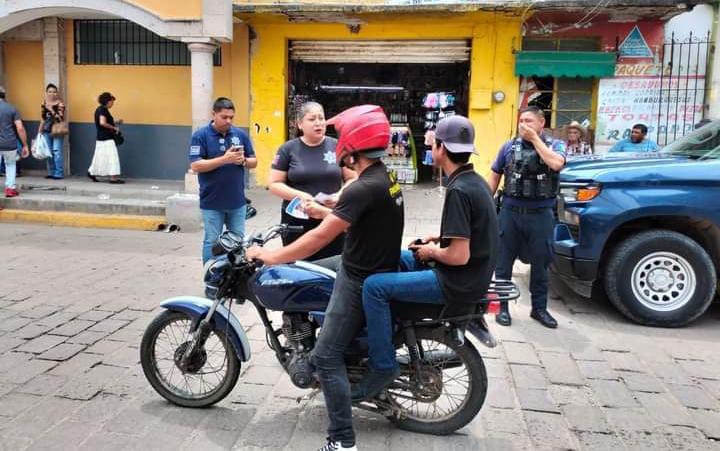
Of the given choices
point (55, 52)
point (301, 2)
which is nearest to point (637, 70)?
point (301, 2)

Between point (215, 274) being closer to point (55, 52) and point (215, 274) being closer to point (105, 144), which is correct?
Answer: point (105, 144)

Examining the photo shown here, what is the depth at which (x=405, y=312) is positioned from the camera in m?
3.32

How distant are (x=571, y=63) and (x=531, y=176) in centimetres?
661

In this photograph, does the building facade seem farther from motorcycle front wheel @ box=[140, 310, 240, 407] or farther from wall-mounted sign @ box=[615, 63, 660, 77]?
motorcycle front wheel @ box=[140, 310, 240, 407]

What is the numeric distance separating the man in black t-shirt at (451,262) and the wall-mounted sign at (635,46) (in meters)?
9.17

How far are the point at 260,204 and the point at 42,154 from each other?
448 centimetres

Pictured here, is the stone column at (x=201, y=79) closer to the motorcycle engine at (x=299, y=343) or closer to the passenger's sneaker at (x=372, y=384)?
the motorcycle engine at (x=299, y=343)

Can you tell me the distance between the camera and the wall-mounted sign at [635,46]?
11.1 m

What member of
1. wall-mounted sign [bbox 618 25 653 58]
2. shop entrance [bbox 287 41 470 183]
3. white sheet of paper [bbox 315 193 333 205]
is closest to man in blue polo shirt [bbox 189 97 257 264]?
white sheet of paper [bbox 315 193 333 205]

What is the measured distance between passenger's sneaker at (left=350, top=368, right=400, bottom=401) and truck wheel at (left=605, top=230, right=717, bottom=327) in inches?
120

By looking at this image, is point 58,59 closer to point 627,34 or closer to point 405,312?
point 627,34

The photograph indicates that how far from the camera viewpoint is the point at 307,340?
140 inches

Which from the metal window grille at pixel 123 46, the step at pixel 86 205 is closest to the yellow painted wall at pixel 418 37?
the metal window grille at pixel 123 46

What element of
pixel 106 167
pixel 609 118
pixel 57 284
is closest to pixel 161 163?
pixel 106 167
